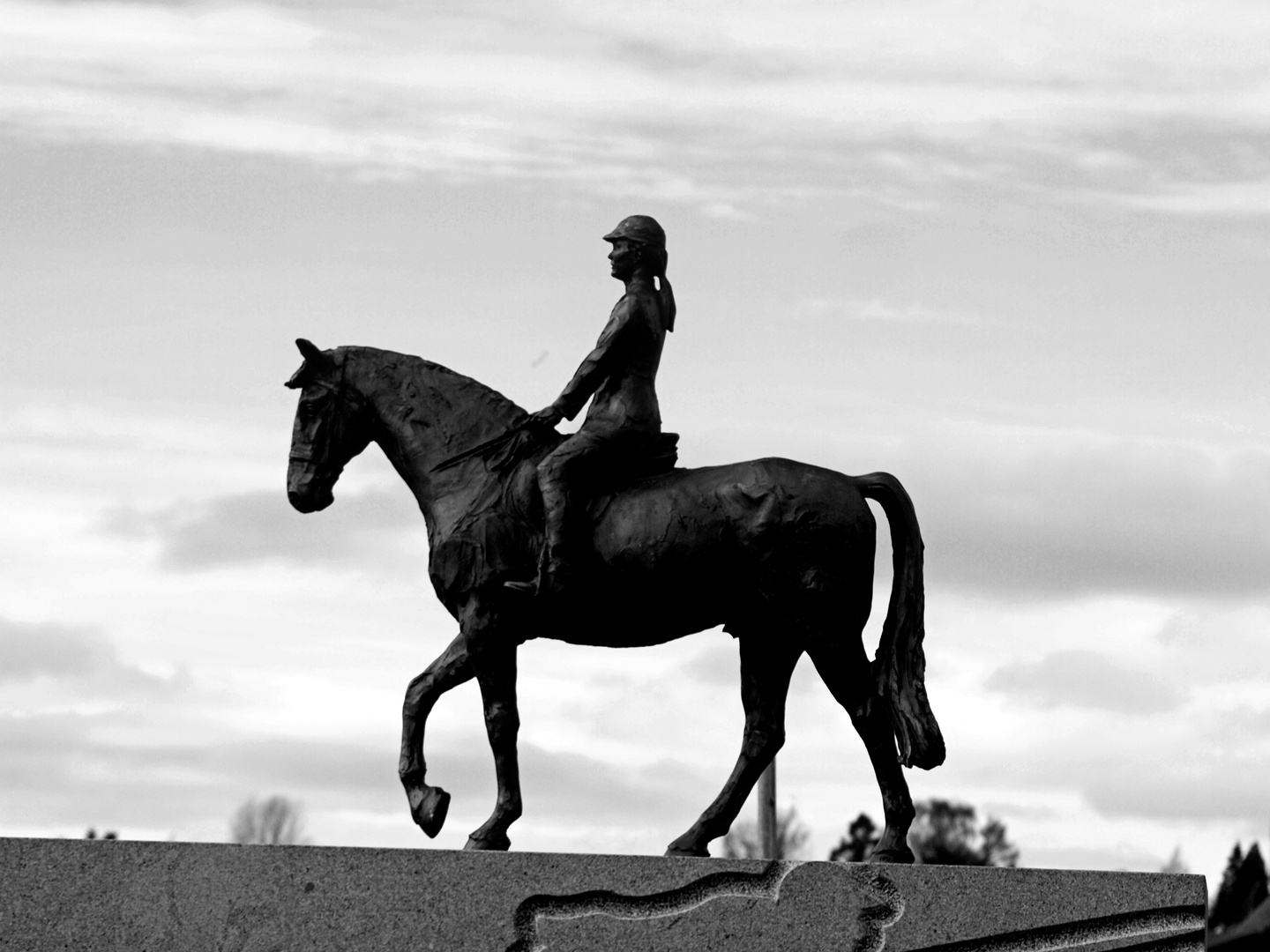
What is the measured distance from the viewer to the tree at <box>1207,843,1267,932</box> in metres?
52.2

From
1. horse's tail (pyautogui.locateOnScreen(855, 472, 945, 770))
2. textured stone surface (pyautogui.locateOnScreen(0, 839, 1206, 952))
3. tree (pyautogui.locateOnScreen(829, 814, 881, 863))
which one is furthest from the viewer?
tree (pyautogui.locateOnScreen(829, 814, 881, 863))

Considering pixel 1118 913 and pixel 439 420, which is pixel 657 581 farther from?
pixel 1118 913

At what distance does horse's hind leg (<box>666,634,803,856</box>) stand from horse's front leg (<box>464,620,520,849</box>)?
106cm

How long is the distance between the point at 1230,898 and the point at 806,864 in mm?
44880

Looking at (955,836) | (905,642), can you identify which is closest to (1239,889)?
(955,836)

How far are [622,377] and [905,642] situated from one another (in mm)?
1980

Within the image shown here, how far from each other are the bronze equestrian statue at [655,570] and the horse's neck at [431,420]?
13 millimetres

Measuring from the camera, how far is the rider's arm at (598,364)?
37.9 ft

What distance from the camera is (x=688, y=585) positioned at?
37.0 ft

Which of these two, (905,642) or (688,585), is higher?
(688,585)

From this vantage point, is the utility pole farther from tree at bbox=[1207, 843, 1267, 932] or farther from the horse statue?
tree at bbox=[1207, 843, 1267, 932]

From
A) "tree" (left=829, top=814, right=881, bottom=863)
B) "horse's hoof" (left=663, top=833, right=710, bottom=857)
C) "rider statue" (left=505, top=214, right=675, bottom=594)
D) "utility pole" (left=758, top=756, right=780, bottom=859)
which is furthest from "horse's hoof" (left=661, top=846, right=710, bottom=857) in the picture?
"tree" (left=829, top=814, right=881, bottom=863)

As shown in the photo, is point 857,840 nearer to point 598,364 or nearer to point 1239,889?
point 1239,889

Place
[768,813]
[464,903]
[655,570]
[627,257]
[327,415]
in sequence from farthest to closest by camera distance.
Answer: [768,813], [327,415], [627,257], [655,570], [464,903]
